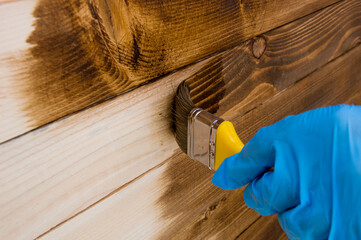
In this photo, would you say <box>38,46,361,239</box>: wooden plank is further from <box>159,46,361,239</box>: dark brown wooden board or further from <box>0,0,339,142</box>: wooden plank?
<box>0,0,339,142</box>: wooden plank

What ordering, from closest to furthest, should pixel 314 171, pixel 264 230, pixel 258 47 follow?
1. pixel 314 171
2. pixel 258 47
3. pixel 264 230

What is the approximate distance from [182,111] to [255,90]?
1.01 feet

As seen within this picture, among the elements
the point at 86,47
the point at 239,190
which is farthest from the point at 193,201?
the point at 86,47

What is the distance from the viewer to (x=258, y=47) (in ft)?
2.89

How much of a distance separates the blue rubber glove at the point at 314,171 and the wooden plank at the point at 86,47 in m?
0.26

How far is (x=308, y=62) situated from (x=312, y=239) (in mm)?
668

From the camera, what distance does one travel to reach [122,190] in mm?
722

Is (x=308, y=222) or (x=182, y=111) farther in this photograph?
(x=182, y=111)

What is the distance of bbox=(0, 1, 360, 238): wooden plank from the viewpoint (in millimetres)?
555

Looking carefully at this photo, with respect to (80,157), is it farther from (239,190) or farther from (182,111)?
(239,190)

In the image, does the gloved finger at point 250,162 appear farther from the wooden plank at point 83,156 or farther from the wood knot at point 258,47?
the wood knot at point 258,47

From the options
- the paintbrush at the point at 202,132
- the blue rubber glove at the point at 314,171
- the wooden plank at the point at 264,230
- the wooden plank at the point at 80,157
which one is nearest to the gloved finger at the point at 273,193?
the blue rubber glove at the point at 314,171

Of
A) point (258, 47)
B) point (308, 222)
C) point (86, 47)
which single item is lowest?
point (308, 222)

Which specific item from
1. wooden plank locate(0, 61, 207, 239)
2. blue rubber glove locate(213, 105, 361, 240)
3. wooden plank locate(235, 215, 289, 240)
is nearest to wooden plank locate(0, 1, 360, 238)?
wooden plank locate(0, 61, 207, 239)
